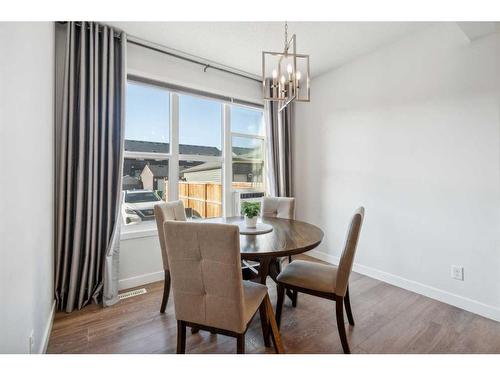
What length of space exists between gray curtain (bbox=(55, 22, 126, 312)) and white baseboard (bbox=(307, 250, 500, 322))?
2753mm

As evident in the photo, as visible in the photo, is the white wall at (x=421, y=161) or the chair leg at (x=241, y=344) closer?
the chair leg at (x=241, y=344)

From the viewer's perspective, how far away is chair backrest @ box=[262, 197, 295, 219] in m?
2.76

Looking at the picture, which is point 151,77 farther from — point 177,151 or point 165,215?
point 165,215

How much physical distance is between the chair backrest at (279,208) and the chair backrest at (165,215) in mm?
982

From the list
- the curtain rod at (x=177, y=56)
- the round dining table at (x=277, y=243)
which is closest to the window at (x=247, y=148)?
the curtain rod at (x=177, y=56)

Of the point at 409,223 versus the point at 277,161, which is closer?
the point at 409,223

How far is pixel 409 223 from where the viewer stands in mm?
2594

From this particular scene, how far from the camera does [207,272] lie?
127 cm

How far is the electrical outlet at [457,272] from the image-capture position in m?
2.24

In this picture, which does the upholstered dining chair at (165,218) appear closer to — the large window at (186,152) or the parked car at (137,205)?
the parked car at (137,205)
